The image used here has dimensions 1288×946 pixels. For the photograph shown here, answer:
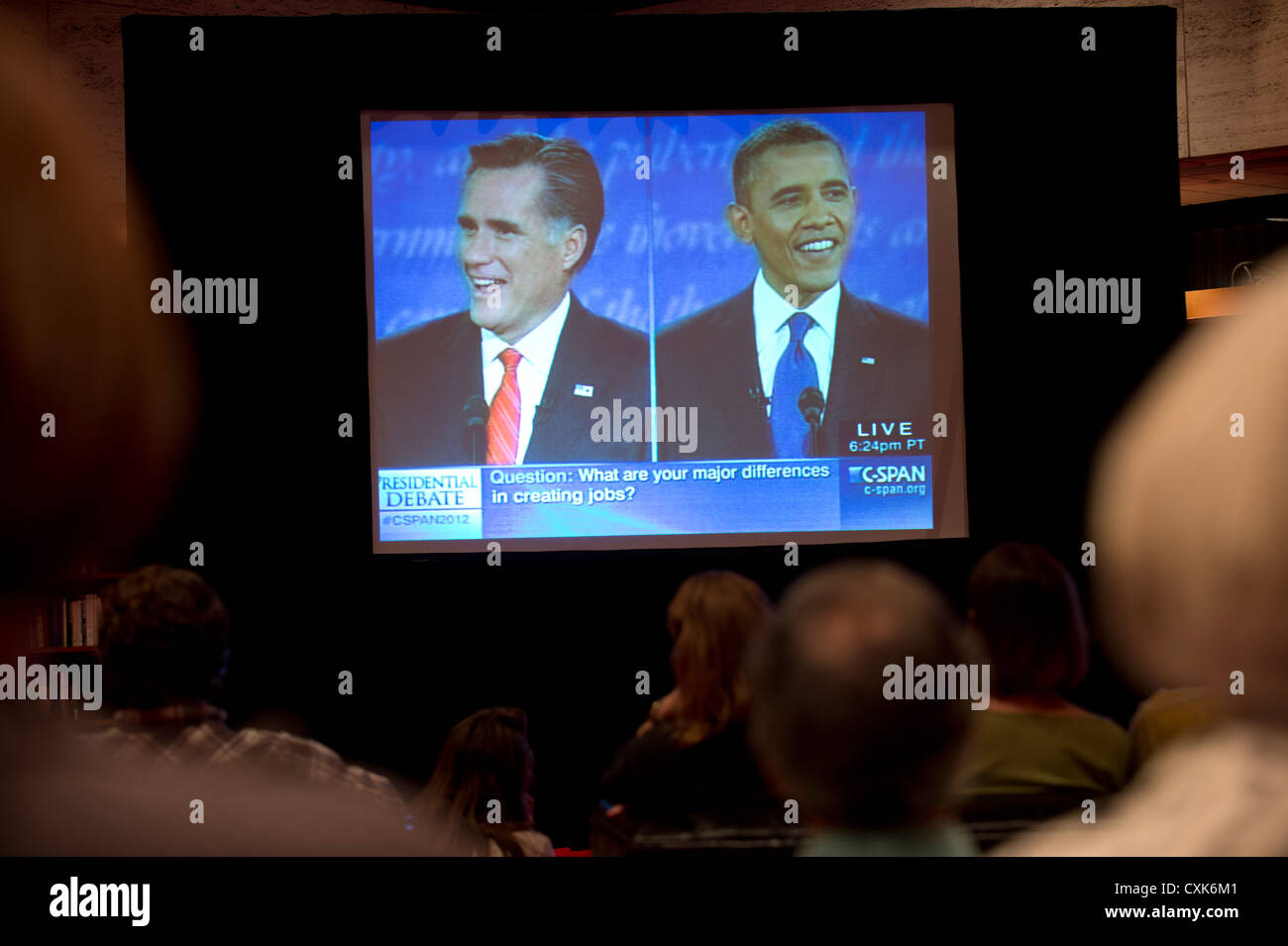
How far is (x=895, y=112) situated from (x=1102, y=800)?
136 inches

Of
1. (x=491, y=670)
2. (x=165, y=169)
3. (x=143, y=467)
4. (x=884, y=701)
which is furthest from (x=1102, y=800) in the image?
(x=165, y=169)

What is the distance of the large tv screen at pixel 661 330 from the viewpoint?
430 cm

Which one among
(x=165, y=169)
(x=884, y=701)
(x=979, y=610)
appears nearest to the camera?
(x=884, y=701)

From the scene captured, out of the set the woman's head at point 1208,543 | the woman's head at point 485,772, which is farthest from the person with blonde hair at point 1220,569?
the woman's head at point 485,772

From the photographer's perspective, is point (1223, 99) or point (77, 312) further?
point (1223, 99)

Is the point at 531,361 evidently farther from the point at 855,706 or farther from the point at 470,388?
the point at 855,706

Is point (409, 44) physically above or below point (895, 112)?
above

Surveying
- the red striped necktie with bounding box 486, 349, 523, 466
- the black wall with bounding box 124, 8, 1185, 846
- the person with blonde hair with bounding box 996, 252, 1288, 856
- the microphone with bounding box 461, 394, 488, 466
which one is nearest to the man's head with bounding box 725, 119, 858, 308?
the black wall with bounding box 124, 8, 1185, 846

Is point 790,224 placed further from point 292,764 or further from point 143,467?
point 143,467

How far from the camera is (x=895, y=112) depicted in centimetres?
438

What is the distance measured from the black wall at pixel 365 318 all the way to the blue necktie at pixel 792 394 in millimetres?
443

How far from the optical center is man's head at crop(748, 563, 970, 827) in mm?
584
